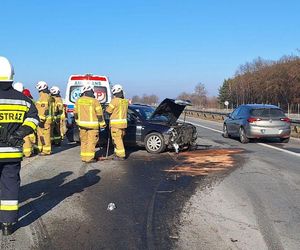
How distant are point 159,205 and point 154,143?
644 cm

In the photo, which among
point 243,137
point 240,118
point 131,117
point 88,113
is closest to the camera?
point 88,113

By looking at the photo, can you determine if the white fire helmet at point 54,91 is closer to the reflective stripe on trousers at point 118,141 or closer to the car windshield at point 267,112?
the reflective stripe on trousers at point 118,141

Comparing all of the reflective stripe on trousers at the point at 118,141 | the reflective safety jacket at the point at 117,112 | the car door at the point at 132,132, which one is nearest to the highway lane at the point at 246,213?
the reflective stripe on trousers at the point at 118,141

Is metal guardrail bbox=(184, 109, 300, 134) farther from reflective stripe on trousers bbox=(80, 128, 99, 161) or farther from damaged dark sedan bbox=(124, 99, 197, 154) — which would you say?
reflective stripe on trousers bbox=(80, 128, 99, 161)

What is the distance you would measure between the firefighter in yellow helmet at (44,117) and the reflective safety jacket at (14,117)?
6.97 meters

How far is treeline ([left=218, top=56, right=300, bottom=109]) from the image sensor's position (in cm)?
8156

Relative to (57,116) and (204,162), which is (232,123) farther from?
(57,116)

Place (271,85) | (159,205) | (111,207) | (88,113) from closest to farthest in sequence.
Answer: (111,207) → (159,205) → (88,113) → (271,85)

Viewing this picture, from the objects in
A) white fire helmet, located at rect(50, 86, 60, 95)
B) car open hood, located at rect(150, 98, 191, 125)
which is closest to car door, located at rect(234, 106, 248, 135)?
car open hood, located at rect(150, 98, 191, 125)

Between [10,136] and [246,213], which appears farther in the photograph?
[246,213]

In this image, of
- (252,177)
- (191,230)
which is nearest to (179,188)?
(252,177)

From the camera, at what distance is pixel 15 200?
206 inches

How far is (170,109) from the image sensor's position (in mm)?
13469

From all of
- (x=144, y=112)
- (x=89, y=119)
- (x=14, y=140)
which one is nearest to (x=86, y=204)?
(x=14, y=140)
